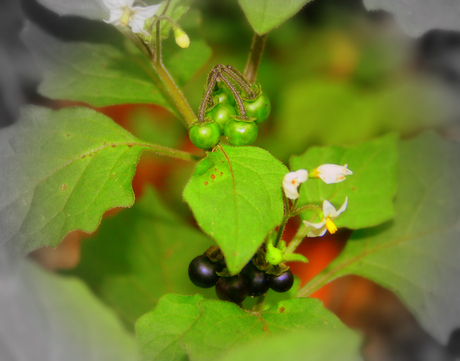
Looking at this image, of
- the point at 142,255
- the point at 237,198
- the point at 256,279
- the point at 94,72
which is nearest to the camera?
the point at 237,198

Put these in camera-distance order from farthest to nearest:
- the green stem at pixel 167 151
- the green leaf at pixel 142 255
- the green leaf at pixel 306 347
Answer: the green leaf at pixel 142 255 → the green stem at pixel 167 151 → the green leaf at pixel 306 347

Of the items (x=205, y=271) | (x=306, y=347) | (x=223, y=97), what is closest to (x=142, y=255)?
(x=205, y=271)

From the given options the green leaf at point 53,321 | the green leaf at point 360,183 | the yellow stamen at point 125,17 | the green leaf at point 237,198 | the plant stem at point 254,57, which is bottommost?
the green leaf at point 360,183

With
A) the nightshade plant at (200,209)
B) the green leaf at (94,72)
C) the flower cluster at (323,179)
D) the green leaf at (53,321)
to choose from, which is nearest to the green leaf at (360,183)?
the nightshade plant at (200,209)

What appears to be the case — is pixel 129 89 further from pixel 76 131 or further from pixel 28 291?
pixel 28 291

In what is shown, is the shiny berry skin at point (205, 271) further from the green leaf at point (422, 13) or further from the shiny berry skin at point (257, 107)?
the green leaf at point (422, 13)

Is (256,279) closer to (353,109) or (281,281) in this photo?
(281,281)

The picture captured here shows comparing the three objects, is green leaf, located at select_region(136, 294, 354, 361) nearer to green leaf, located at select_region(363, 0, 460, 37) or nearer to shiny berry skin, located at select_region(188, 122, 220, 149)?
shiny berry skin, located at select_region(188, 122, 220, 149)
